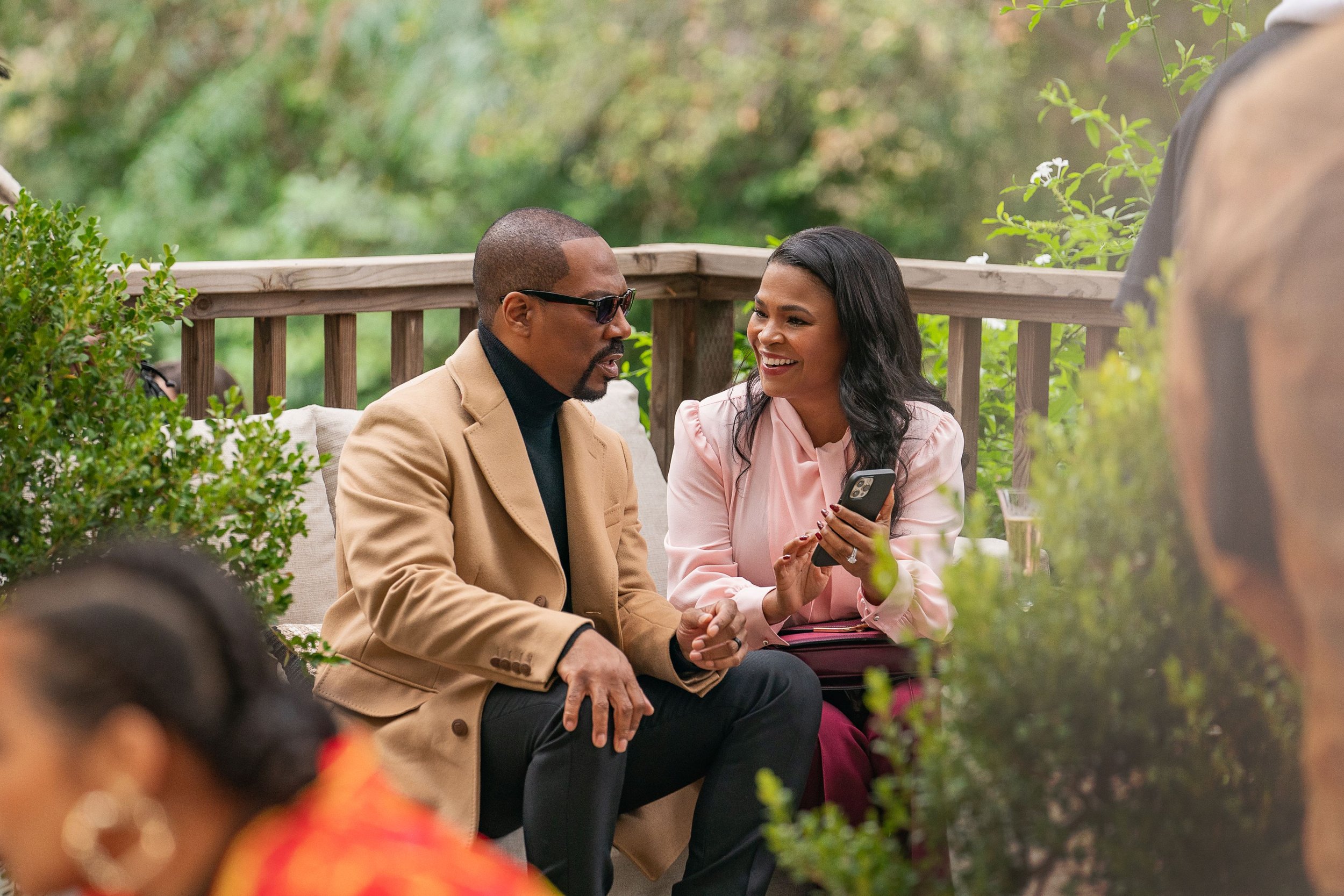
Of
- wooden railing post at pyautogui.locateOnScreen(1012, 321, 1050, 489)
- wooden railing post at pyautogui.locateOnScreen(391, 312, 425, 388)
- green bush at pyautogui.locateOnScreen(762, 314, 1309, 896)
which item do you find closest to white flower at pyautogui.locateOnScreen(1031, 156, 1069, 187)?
wooden railing post at pyautogui.locateOnScreen(1012, 321, 1050, 489)

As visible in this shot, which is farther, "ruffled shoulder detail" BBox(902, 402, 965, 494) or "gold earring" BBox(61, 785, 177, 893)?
"ruffled shoulder detail" BBox(902, 402, 965, 494)

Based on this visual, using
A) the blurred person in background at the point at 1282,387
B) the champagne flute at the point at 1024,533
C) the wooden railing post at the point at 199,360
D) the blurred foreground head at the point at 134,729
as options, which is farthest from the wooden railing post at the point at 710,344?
the blurred person in background at the point at 1282,387

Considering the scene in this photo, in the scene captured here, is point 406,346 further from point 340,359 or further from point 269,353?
point 269,353

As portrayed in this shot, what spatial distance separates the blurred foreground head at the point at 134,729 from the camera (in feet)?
3.30

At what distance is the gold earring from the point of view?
101 cm

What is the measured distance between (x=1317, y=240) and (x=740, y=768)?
1418 millimetres

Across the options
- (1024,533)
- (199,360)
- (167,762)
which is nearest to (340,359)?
(199,360)

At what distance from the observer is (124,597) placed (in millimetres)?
1026

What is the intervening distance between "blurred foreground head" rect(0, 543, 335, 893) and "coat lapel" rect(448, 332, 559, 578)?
3.35 feet

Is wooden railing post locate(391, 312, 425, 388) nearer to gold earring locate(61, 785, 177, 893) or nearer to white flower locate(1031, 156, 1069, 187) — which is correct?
white flower locate(1031, 156, 1069, 187)

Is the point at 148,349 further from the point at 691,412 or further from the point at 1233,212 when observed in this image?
the point at 1233,212

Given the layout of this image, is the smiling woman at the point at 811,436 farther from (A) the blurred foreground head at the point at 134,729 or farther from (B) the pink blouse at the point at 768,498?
(A) the blurred foreground head at the point at 134,729

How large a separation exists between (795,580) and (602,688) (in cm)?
48

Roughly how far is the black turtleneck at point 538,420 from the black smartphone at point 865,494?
1.42 ft
